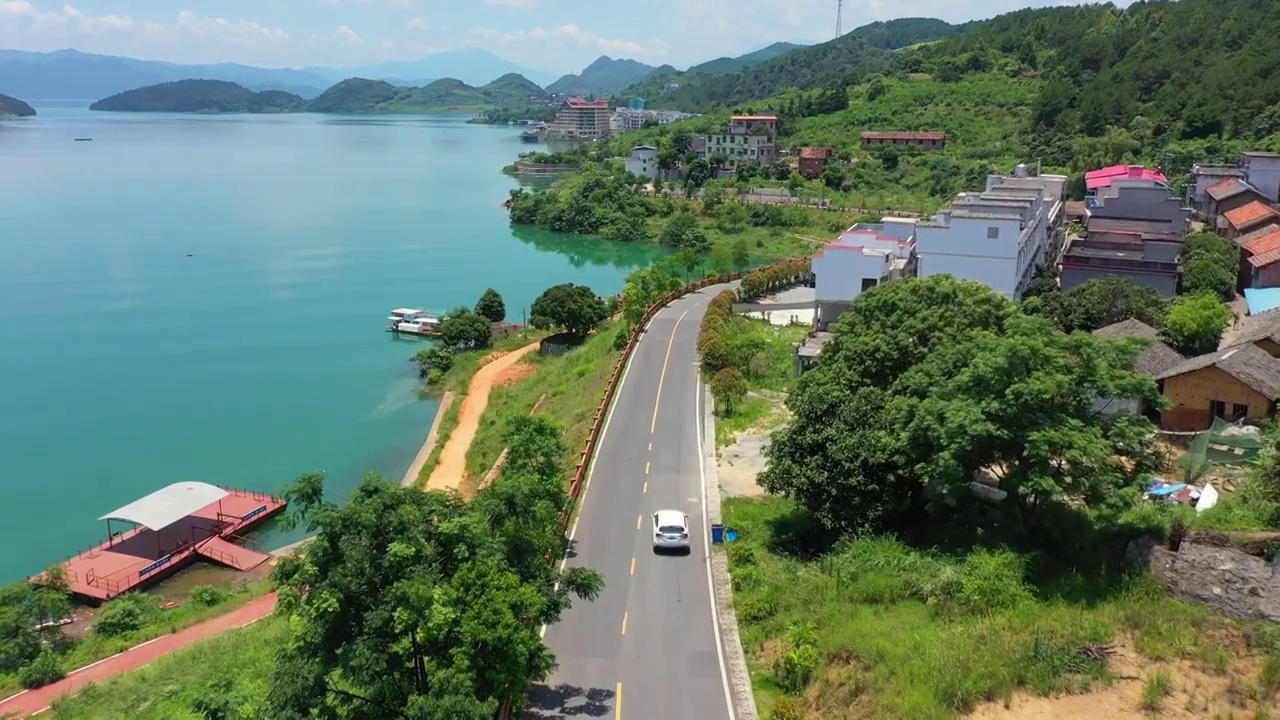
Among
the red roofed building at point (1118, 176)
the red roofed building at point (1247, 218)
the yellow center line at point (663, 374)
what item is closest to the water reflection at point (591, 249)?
the yellow center line at point (663, 374)

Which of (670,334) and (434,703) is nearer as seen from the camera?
(434,703)

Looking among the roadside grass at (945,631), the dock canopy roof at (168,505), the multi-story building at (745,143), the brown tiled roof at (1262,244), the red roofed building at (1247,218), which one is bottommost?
the dock canopy roof at (168,505)

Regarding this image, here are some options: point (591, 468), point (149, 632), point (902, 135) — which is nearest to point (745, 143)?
point (902, 135)

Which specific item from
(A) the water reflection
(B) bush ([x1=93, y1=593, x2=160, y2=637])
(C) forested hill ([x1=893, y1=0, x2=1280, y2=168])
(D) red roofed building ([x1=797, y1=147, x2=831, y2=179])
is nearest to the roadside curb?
(B) bush ([x1=93, y1=593, x2=160, y2=637])

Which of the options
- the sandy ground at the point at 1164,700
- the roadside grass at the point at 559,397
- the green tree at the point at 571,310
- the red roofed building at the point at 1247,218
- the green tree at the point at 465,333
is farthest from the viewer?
the green tree at the point at 465,333

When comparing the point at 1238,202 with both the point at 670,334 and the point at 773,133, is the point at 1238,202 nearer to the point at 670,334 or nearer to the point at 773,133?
the point at 670,334

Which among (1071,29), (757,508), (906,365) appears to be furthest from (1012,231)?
(1071,29)

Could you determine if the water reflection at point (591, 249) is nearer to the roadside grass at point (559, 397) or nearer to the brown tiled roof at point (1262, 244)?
the roadside grass at point (559, 397)

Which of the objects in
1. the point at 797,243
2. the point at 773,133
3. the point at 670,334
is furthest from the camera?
the point at 773,133
